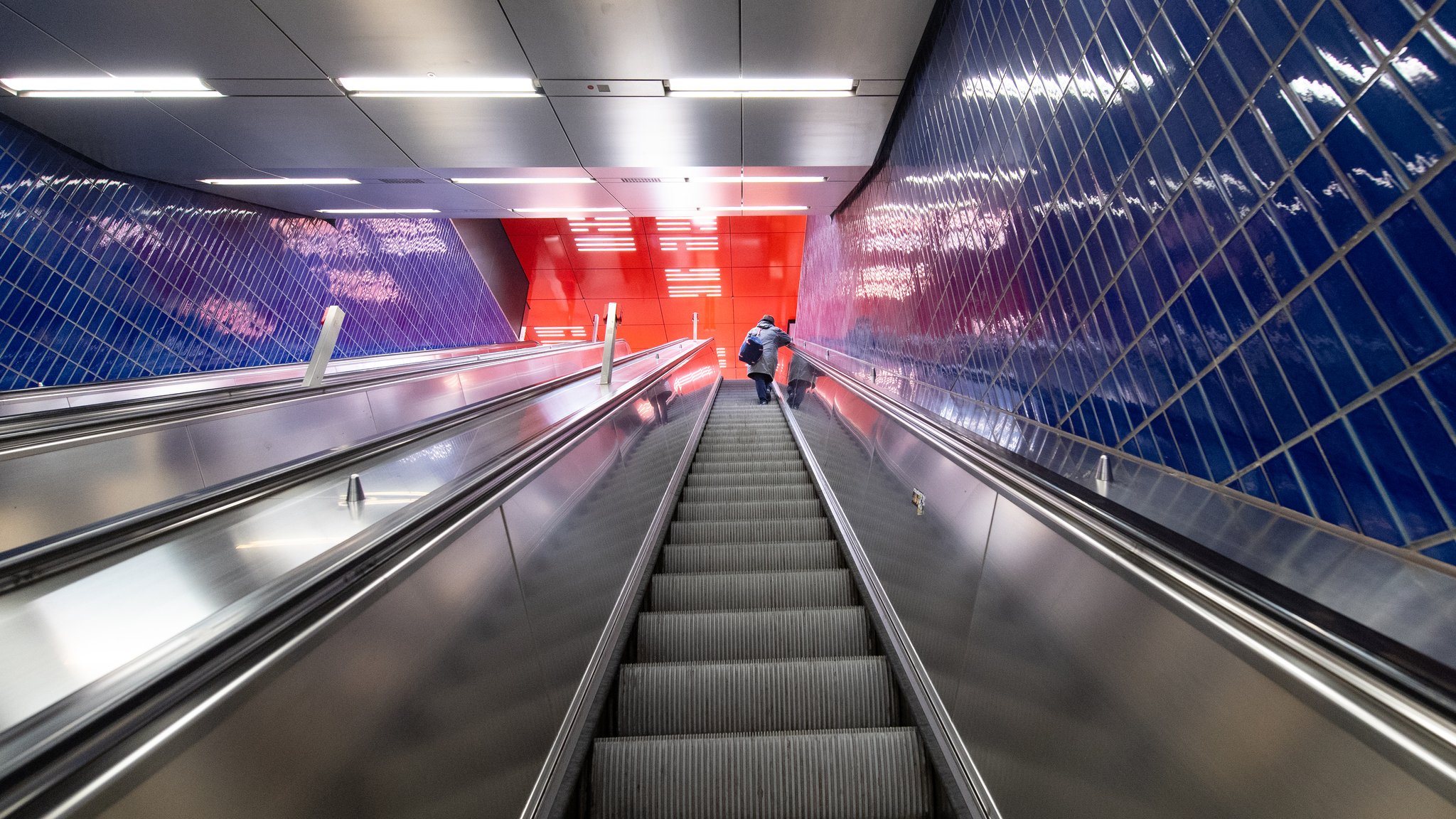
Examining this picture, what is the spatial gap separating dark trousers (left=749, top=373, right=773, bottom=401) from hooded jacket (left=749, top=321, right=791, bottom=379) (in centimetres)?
3

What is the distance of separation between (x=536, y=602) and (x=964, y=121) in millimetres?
3349

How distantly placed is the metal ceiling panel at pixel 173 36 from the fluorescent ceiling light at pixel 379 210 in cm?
362

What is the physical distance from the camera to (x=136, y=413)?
260cm

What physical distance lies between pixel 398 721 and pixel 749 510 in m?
2.77

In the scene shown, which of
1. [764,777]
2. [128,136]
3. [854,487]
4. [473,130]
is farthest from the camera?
[473,130]

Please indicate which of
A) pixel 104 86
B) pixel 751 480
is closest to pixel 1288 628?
pixel 751 480

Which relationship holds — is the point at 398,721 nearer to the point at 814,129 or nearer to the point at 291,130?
the point at 814,129

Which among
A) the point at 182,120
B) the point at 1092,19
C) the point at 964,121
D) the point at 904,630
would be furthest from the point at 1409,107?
the point at 182,120

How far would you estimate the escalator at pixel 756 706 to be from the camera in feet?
5.22

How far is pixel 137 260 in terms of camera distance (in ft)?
18.5

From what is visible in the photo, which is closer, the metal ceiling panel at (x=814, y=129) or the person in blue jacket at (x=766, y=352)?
the metal ceiling panel at (x=814, y=129)

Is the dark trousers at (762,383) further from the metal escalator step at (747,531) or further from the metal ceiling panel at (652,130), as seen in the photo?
the metal escalator step at (747,531)

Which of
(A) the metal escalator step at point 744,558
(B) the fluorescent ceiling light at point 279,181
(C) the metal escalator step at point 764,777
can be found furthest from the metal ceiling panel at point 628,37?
(C) the metal escalator step at point 764,777

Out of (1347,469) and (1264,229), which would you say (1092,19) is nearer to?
(1264,229)
